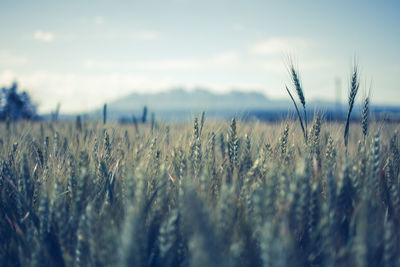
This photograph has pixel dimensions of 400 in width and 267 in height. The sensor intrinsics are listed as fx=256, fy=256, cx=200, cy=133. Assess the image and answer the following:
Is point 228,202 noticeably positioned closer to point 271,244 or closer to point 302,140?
point 271,244

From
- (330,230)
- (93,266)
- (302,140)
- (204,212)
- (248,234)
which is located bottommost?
(93,266)

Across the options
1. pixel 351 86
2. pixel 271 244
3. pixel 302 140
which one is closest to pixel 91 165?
pixel 271 244

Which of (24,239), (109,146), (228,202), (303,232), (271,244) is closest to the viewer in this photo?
(271,244)

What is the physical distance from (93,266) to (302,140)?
1.75 meters

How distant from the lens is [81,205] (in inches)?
48.3

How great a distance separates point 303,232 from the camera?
1298mm

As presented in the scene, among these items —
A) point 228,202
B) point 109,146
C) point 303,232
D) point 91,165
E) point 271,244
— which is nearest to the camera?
point 271,244

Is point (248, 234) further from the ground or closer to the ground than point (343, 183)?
closer to the ground

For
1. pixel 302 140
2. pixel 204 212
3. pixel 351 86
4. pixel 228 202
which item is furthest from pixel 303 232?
pixel 351 86

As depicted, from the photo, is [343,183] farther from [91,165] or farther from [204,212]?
[91,165]

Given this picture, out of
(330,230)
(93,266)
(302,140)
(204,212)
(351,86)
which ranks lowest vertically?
(93,266)

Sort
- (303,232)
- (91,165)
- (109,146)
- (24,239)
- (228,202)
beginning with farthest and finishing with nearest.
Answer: (109,146) → (91,165) → (303,232) → (24,239) → (228,202)

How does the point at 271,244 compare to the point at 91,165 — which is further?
the point at 91,165

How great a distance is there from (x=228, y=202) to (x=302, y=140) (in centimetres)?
132
